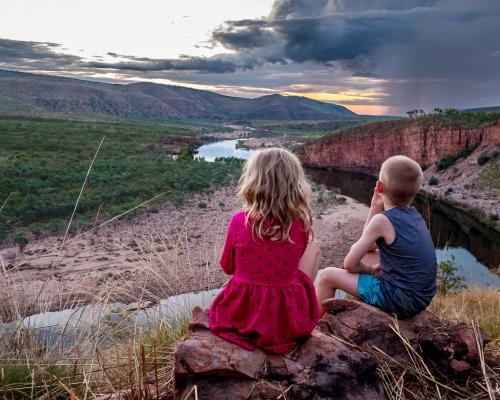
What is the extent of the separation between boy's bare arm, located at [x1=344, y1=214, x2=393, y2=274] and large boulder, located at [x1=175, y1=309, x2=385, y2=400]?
0.91 metres

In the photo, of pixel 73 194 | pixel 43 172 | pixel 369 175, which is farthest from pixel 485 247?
pixel 369 175

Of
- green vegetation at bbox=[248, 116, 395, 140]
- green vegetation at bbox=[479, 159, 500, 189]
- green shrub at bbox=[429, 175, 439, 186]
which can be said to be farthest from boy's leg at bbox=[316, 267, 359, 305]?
green vegetation at bbox=[248, 116, 395, 140]

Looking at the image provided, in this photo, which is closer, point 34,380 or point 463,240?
point 34,380

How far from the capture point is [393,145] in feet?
130

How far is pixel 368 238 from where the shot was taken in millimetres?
3113

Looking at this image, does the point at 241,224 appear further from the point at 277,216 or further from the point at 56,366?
the point at 56,366

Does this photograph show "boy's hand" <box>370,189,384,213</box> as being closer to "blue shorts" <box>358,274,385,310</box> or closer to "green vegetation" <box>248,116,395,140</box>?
"blue shorts" <box>358,274,385,310</box>

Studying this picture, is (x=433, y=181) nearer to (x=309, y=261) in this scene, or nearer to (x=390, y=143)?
(x=390, y=143)

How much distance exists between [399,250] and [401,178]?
0.46 metres

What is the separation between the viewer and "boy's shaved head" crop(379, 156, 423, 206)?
3.01 m

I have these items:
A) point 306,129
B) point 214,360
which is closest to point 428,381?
point 214,360

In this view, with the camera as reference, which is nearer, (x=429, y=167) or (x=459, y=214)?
(x=459, y=214)

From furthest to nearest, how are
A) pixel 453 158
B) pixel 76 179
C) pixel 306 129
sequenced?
pixel 306 129 → pixel 453 158 → pixel 76 179

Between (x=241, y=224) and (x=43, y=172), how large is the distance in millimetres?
22804
